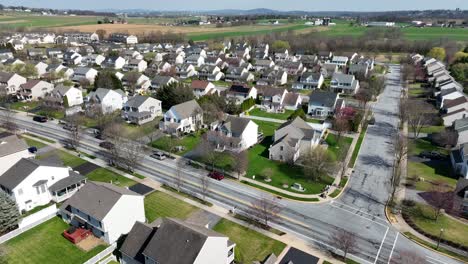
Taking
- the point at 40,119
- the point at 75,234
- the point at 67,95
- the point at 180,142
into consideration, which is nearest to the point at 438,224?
the point at 75,234

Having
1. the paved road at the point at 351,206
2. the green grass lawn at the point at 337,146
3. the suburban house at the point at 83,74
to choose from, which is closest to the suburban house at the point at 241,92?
the green grass lawn at the point at 337,146

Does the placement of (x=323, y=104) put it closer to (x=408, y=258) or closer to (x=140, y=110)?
(x=140, y=110)

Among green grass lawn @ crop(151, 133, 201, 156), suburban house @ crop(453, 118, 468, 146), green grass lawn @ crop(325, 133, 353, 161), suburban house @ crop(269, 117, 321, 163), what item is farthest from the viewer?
green grass lawn @ crop(151, 133, 201, 156)

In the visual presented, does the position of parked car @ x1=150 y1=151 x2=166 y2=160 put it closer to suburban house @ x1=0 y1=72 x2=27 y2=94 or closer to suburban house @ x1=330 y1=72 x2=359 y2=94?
suburban house @ x1=0 y1=72 x2=27 y2=94

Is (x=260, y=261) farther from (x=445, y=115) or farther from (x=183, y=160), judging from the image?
(x=445, y=115)

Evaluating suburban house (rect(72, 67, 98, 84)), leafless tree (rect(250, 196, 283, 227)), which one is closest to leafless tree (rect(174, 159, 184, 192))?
leafless tree (rect(250, 196, 283, 227))

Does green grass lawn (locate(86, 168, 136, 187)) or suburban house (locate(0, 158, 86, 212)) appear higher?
suburban house (locate(0, 158, 86, 212))

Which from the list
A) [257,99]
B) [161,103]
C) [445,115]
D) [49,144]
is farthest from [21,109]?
[445,115]
